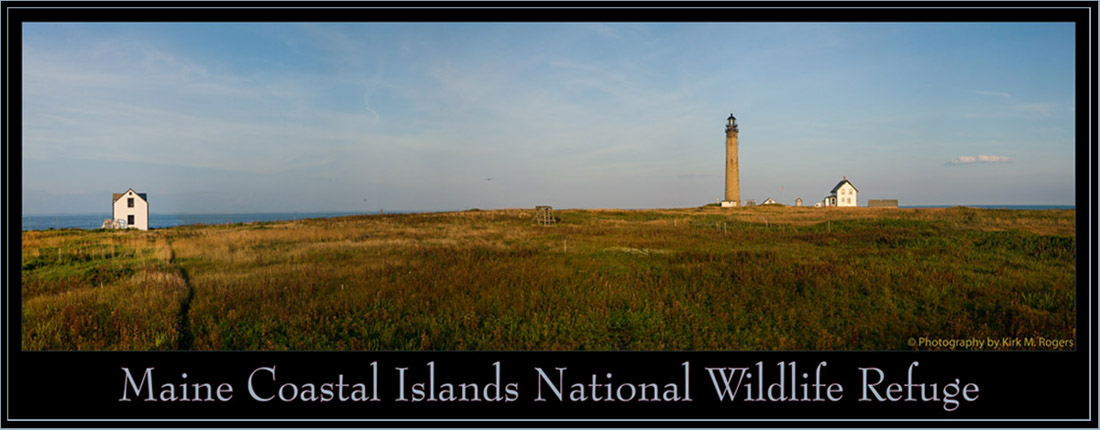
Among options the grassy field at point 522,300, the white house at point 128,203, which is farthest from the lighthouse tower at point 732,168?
the white house at point 128,203

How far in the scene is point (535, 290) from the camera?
6.32 m

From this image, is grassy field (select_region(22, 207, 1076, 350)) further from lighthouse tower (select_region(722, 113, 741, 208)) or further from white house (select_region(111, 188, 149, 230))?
lighthouse tower (select_region(722, 113, 741, 208))

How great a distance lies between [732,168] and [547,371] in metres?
77.4

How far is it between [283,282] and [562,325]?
5.06 meters

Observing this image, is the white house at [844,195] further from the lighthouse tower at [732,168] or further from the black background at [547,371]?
the black background at [547,371]

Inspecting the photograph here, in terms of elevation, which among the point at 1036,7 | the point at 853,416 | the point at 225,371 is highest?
the point at 1036,7

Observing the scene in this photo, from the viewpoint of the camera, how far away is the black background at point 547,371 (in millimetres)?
3127

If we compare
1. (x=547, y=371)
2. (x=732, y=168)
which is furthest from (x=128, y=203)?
(x=732, y=168)

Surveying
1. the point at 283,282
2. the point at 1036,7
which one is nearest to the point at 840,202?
the point at 1036,7

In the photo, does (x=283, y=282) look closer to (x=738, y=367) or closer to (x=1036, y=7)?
(x=738, y=367)

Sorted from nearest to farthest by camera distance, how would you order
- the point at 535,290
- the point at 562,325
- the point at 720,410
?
the point at 720,410
the point at 562,325
the point at 535,290

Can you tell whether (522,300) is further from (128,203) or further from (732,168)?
(732,168)

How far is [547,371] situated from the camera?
323cm

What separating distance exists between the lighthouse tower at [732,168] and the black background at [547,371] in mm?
68201
